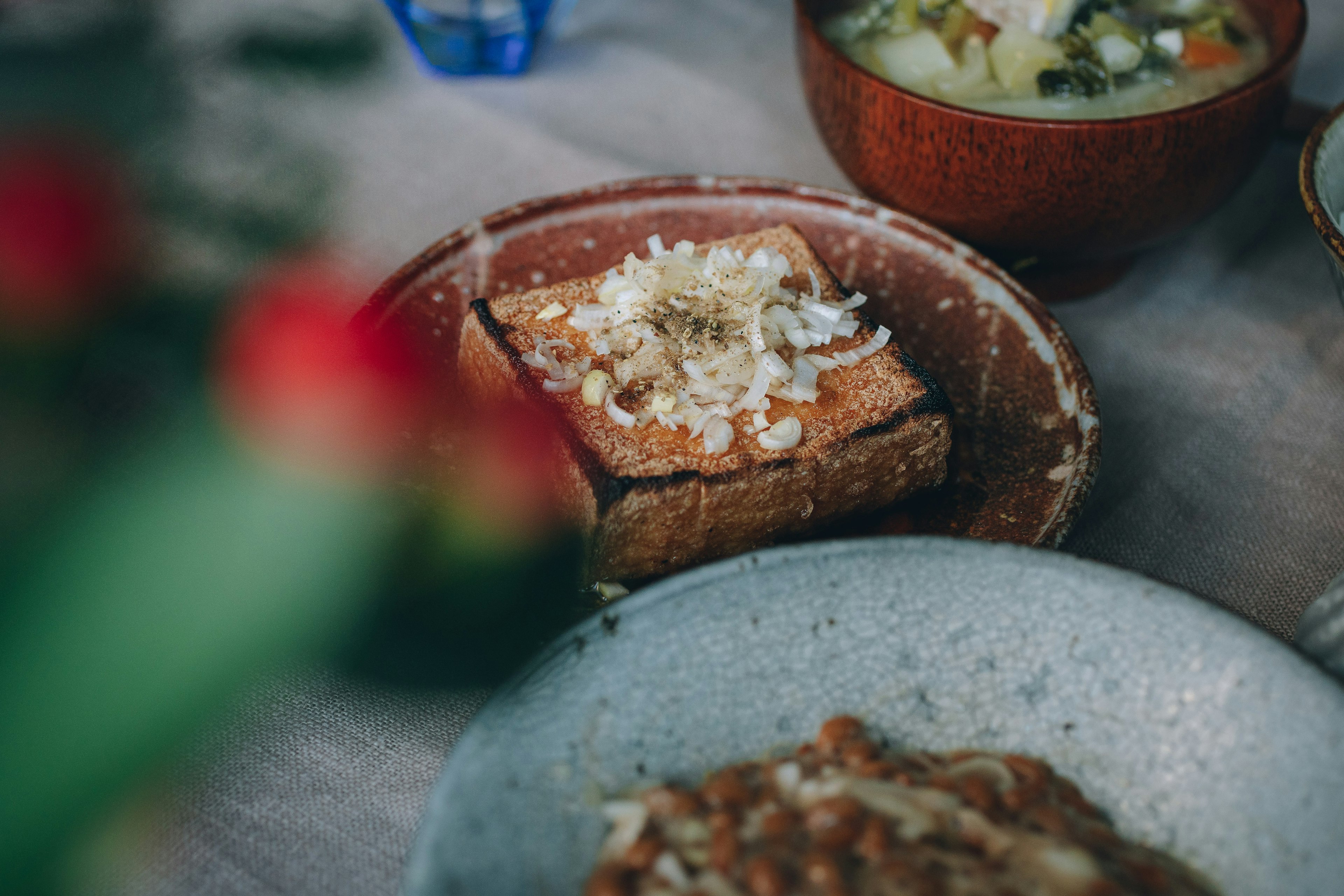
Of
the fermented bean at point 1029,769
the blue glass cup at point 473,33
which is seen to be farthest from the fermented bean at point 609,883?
the blue glass cup at point 473,33

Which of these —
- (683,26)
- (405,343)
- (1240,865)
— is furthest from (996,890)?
(683,26)

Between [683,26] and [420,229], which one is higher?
[683,26]

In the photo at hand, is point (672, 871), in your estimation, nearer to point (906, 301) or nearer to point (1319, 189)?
point (906, 301)

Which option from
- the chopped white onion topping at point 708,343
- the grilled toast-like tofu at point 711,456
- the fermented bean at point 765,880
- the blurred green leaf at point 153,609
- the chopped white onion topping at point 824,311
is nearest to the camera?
the fermented bean at point 765,880

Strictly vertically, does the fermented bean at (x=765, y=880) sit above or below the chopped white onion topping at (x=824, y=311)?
below

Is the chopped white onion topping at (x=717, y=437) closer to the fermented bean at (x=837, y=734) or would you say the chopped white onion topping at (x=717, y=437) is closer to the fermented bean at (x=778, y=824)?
the fermented bean at (x=837, y=734)

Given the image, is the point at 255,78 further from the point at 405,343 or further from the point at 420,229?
the point at 405,343
